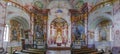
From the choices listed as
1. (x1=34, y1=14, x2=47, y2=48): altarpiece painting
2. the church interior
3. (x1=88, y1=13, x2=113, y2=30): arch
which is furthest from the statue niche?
(x1=88, y1=13, x2=113, y2=30): arch

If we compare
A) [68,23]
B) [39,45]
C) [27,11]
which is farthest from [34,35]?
[68,23]

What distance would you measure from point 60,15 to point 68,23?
1.90 metres

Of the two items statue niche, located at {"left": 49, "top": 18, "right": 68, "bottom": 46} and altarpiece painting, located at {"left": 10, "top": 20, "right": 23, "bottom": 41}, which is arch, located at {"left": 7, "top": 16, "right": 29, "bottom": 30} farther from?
statue niche, located at {"left": 49, "top": 18, "right": 68, "bottom": 46}

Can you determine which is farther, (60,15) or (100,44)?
(60,15)

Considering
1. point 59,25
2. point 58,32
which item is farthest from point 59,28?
point 58,32

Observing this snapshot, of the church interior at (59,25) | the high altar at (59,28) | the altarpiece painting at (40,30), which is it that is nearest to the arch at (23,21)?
the church interior at (59,25)

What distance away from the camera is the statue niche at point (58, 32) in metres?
30.2

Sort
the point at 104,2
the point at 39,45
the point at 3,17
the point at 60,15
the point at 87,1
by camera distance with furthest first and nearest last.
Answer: the point at 60,15 → the point at 39,45 → the point at 87,1 → the point at 104,2 → the point at 3,17

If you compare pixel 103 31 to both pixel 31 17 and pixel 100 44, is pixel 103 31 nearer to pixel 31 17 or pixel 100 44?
pixel 100 44

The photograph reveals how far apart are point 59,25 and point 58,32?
1170mm

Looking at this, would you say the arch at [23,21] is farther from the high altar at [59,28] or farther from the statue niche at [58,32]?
the statue niche at [58,32]

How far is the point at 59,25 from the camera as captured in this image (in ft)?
102

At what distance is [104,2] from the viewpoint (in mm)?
22641

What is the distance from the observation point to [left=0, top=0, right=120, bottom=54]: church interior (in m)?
23.9
